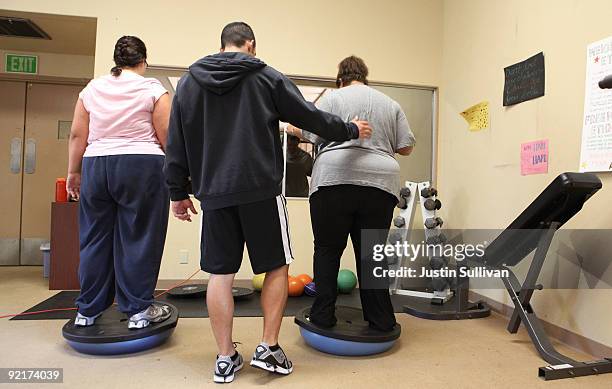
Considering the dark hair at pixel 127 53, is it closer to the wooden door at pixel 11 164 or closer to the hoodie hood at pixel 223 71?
the hoodie hood at pixel 223 71

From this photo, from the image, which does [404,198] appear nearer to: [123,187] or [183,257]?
[183,257]

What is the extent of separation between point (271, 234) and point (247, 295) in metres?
1.52

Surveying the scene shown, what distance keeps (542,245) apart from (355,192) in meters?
0.98

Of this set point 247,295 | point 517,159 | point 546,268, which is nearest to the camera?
point 546,268

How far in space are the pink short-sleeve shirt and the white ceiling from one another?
6.15ft

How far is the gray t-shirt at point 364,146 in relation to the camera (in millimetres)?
1880

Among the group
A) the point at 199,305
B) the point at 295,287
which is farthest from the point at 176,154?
the point at 295,287

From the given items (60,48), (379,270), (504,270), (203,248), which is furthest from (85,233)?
(60,48)

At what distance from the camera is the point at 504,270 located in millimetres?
2119

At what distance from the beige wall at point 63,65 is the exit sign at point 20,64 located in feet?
0.13

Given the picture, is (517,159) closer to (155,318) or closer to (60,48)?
(155,318)

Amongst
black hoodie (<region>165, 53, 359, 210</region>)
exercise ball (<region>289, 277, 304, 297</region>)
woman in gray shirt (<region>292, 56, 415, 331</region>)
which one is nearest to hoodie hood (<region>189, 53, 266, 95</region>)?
black hoodie (<region>165, 53, 359, 210</region>)

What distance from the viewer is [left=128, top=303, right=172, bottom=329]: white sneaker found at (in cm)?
190

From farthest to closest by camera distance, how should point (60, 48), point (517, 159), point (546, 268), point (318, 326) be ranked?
point (60, 48)
point (517, 159)
point (546, 268)
point (318, 326)
